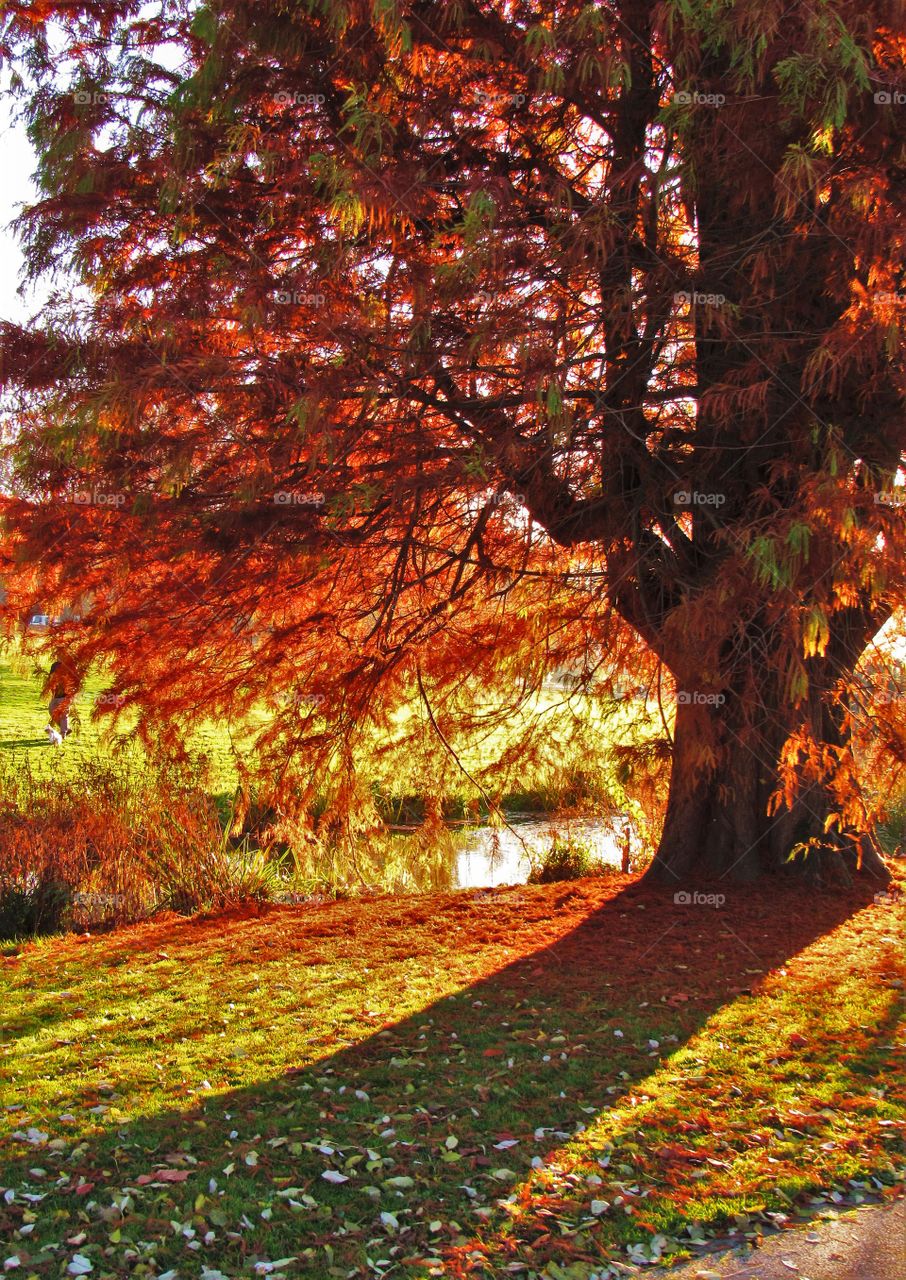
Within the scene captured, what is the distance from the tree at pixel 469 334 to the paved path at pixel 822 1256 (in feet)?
8.15

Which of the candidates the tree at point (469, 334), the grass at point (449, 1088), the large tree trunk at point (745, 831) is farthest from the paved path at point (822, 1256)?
the large tree trunk at point (745, 831)

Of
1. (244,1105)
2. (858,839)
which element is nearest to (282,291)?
(244,1105)

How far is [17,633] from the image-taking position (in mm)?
7363

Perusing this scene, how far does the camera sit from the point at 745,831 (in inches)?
329

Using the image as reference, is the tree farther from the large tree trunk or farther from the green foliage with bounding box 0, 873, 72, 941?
the green foliage with bounding box 0, 873, 72, 941

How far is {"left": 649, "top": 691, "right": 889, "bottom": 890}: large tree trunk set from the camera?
8242mm

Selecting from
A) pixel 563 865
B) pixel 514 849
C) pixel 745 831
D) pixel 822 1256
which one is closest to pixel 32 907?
pixel 563 865

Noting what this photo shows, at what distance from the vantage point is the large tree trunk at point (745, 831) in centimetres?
824

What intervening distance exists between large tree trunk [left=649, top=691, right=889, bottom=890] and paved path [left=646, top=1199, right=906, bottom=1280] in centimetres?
419

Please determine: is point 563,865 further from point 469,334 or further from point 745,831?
point 469,334

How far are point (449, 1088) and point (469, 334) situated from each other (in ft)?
12.6

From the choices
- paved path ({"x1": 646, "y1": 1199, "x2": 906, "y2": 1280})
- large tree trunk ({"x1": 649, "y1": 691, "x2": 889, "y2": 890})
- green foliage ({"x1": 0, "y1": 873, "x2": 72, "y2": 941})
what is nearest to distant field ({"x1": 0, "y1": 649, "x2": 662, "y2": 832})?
large tree trunk ({"x1": 649, "y1": 691, "x2": 889, "y2": 890})

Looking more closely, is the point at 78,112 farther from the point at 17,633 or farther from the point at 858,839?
the point at 858,839

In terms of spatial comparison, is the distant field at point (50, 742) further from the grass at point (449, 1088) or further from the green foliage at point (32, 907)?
the grass at point (449, 1088)
